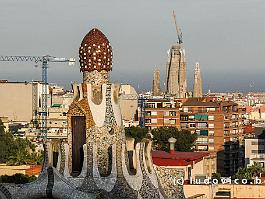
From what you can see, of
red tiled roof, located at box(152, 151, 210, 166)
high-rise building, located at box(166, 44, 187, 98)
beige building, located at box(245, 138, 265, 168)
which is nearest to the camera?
red tiled roof, located at box(152, 151, 210, 166)

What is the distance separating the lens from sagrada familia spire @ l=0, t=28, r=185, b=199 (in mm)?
19422

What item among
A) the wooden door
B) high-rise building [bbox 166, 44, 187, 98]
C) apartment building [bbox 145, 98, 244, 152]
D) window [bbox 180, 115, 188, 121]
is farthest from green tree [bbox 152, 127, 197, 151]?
high-rise building [bbox 166, 44, 187, 98]

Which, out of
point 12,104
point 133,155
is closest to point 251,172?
point 133,155

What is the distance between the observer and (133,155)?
2030cm

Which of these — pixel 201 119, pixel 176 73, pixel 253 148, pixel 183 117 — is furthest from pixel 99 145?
pixel 176 73

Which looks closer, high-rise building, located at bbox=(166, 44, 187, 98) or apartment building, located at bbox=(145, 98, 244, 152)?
apartment building, located at bbox=(145, 98, 244, 152)

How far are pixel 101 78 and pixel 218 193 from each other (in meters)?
11.4

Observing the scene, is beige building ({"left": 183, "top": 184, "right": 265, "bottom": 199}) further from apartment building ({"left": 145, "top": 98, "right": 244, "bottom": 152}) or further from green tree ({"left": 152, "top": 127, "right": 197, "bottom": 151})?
apartment building ({"left": 145, "top": 98, "right": 244, "bottom": 152})

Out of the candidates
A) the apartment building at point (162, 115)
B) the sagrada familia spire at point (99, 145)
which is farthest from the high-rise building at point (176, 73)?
the sagrada familia spire at point (99, 145)

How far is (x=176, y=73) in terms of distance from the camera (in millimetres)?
152625

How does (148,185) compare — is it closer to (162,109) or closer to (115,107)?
(115,107)

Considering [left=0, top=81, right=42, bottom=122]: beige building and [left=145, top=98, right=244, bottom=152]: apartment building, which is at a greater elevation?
[left=0, top=81, right=42, bottom=122]: beige building

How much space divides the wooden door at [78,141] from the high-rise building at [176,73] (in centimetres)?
12809

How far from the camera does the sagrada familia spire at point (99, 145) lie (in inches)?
765
